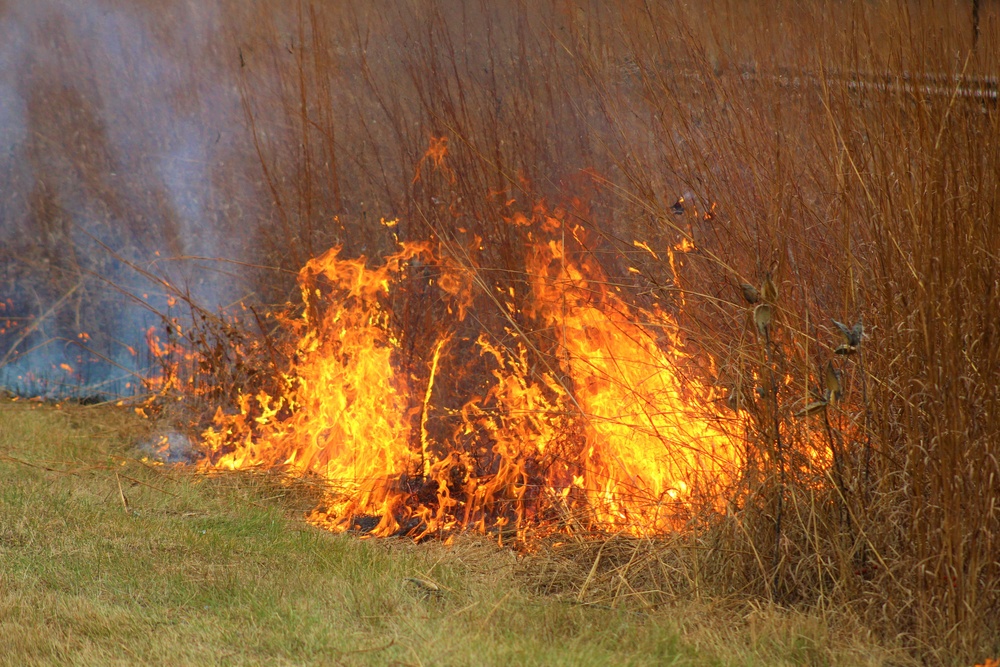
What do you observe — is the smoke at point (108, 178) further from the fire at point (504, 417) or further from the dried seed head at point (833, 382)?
the dried seed head at point (833, 382)

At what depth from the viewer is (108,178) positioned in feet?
23.5

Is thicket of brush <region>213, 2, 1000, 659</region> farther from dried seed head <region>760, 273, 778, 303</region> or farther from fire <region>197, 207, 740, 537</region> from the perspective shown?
fire <region>197, 207, 740, 537</region>

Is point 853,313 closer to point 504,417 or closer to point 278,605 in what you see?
point 504,417

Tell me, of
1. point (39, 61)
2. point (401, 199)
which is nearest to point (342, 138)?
point (401, 199)

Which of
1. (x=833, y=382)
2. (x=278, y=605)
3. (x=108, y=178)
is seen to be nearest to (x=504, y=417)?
(x=278, y=605)

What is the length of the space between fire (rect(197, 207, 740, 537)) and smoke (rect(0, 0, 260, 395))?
1464mm

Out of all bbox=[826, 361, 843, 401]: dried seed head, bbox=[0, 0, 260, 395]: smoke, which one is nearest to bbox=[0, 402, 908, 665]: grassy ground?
bbox=[826, 361, 843, 401]: dried seed head

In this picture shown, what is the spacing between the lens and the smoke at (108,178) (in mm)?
6926

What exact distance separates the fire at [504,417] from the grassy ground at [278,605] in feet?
1.33

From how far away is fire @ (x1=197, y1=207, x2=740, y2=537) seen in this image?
4164 millimetres

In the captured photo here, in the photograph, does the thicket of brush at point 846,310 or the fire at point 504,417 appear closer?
the thicket of brush at point 846,310

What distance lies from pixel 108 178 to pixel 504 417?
3.92 meters

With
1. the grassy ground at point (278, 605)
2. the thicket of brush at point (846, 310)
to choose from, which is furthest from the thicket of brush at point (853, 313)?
the grassy ground at point (278, 605)

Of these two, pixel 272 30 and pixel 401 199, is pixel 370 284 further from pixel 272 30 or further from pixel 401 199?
pixel 272 30
